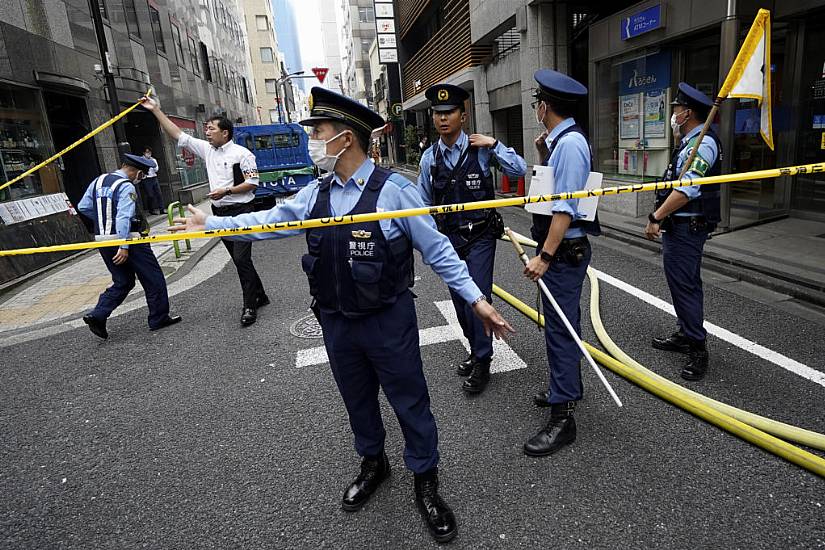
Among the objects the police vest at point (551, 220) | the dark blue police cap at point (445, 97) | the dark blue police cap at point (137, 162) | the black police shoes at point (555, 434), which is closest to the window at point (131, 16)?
the dark blue police cap at point (137, 162)

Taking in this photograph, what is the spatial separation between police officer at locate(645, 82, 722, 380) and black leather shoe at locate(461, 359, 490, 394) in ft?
4.59

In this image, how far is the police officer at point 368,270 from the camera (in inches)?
90.0

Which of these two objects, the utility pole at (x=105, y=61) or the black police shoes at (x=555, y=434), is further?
the utility pole at (x=105, y=61)

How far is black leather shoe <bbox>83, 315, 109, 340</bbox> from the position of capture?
5.25 metres

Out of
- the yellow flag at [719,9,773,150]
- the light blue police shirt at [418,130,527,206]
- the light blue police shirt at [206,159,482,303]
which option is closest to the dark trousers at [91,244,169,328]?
the light blue police shirt at [418,130,527,206]

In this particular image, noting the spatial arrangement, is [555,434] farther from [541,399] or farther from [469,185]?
[469,185]

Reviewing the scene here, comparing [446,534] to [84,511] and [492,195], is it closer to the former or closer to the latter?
[84,511]

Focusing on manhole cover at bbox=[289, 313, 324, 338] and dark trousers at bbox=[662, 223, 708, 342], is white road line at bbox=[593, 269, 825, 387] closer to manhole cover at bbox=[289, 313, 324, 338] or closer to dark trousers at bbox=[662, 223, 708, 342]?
dark trousers at bbox=[662, 223, 708, 342]

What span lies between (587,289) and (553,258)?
316cm

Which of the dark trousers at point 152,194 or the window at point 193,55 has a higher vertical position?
the window at point 193,55

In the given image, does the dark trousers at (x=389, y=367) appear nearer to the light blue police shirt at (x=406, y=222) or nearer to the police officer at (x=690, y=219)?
the light blue police shirt at (x=406, y=222)

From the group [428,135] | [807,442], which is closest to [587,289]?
[807,442]

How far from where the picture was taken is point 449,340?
15.4 feet

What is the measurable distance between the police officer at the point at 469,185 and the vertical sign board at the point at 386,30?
2762 centimetres
